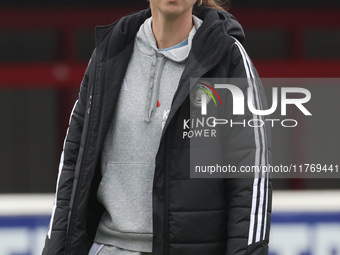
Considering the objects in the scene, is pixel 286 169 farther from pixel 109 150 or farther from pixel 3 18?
pixel 109 150

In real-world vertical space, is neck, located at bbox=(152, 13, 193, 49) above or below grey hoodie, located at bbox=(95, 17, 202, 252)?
above

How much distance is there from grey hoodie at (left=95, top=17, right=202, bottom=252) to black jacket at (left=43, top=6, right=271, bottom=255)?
3 centimetres

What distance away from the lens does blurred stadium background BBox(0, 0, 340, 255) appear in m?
6.62

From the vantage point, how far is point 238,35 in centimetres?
221

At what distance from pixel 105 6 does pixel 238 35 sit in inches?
178

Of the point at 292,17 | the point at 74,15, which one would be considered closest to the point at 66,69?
the point at 74,15


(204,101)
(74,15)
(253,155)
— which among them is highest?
(74,15)

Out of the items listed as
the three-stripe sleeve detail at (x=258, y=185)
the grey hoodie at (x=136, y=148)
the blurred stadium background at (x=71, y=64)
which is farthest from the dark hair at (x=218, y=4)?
the blurred stadium background at (x=71, y=64)

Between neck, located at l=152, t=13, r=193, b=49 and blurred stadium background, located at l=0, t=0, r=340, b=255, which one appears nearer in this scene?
neck, located at l=152, t=13, r=193, b=49

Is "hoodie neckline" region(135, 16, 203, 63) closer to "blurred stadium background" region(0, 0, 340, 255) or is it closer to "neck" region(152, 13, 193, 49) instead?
"neck" region(152, 13, 193, 49)

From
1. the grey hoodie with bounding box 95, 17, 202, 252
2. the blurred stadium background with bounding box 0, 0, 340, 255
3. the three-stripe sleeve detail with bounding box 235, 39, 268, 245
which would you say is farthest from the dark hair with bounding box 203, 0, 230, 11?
the blurred stadium background with bounding box 0, 0, 340, 255

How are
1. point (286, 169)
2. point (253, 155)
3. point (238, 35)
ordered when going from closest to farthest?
point (253, 155)
point (238, 35)
point (286, 169)

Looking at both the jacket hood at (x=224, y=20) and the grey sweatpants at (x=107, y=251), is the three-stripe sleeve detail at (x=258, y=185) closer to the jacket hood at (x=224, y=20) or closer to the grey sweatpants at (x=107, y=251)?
the jacket hood at (x=224, y=20)

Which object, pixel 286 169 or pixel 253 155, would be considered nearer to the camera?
pixel 253 155
